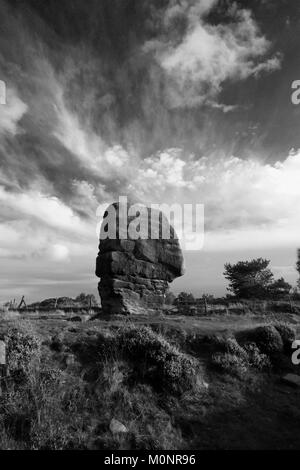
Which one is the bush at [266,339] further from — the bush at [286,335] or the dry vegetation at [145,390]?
the bush at [286,335]

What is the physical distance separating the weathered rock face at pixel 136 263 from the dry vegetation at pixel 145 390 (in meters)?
5.91

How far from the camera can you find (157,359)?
8.91 metres

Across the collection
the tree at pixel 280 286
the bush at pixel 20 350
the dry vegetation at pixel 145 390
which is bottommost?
the dry vegetation at pixel 145 390

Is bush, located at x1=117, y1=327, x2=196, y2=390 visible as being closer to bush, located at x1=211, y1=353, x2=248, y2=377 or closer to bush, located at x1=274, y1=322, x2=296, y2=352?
bush, located at x1=211, y1=353, x2=248, y2=377

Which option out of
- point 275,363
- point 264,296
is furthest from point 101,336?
point 264,296

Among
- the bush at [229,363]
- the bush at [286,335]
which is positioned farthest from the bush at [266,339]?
the bush at [229,363]

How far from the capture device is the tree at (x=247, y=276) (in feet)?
134

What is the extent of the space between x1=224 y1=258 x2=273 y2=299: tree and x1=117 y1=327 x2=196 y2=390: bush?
33.1 metres

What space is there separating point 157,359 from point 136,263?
9.11 meters

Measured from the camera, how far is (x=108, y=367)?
834 cm

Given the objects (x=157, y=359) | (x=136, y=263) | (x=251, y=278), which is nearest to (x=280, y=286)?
(x=251, y=278)

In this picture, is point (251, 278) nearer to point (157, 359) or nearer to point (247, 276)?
point (247, 276)

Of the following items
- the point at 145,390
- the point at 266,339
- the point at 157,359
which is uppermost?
the point at 266,339

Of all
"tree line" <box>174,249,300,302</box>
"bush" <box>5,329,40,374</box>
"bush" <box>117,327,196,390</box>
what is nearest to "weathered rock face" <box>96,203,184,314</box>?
"bush" <box>117,327,196,390</box>
